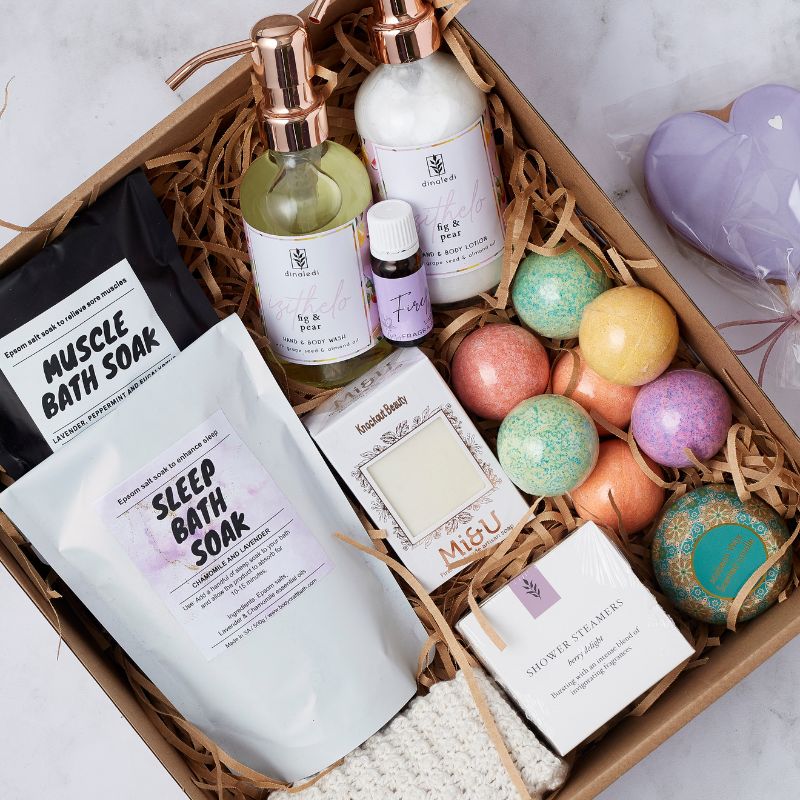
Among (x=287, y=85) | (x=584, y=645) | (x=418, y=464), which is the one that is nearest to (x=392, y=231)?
(x=287, y=85)

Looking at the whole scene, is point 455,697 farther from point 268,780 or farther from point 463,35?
point 463,35

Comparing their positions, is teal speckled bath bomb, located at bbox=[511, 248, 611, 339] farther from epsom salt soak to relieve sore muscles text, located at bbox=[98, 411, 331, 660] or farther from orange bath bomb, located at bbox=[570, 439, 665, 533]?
epsom salt soak to relieve sore muscles text, located at bbox=[98, 411, 331, 660]

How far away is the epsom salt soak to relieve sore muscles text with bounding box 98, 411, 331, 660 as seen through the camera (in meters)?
0.89

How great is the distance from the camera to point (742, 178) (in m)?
0.99

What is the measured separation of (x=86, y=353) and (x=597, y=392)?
592 millimetres

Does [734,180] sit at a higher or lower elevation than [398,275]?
lower

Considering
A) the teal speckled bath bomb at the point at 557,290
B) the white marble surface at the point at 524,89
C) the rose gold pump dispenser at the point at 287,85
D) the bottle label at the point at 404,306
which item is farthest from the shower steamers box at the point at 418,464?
the white marble surface at the point at 524,89

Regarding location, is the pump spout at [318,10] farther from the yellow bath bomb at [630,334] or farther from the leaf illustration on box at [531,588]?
the leaf illustration on box at [531,588]

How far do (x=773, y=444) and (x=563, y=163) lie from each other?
400 millimetres

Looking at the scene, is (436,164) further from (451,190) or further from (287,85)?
(287,85)

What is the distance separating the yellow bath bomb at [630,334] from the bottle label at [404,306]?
18 cm

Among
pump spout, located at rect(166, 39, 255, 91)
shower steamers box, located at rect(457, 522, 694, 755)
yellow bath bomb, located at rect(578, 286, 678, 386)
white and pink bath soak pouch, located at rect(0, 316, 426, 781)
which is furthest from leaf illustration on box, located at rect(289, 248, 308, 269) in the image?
shower steamers box, located at rect(457, 522, 694, 755)

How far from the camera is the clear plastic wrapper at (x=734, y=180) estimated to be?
986mm

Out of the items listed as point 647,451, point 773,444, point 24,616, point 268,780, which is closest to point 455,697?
point 268,780
